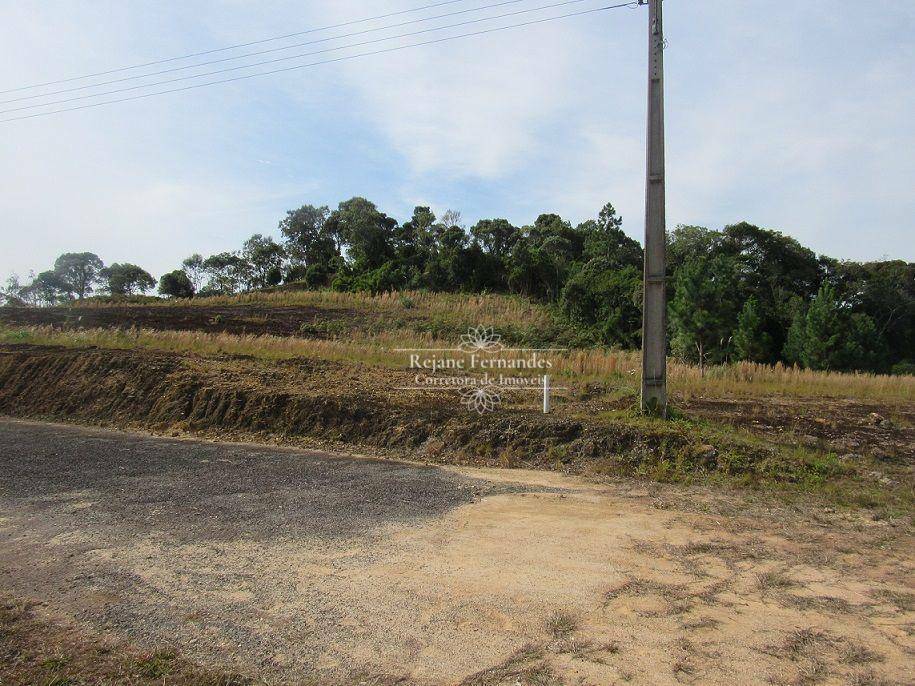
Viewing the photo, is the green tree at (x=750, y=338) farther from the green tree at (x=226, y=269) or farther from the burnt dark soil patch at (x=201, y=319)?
the green tree at (x=226, y=269)

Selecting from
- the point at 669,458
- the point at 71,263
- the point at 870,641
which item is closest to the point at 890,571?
the point at 870,641

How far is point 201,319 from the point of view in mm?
31938

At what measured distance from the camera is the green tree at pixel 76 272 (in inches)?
2776

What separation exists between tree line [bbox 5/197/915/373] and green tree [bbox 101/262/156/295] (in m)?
0.17

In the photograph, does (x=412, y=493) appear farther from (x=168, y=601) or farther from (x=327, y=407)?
(x=327, y=407)

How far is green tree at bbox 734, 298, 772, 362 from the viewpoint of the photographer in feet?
112

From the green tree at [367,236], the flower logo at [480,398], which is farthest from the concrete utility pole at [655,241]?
the green tree at [367,236]

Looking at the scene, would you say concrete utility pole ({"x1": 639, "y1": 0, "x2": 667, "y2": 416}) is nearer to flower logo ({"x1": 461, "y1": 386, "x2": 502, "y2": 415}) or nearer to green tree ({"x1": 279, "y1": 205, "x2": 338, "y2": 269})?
flower logo ({"x1": 461, "y1": 386, "x2": 502, "y2": 415})

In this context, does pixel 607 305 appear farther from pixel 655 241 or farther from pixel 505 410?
pixel 655 241

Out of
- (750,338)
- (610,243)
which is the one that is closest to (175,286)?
(610,243)

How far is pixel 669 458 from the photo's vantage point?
29.9 feet

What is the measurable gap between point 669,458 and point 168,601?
7200 millimetres

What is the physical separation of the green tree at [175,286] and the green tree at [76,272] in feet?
52.5

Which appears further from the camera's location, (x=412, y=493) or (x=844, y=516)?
(x=412, y=493)
